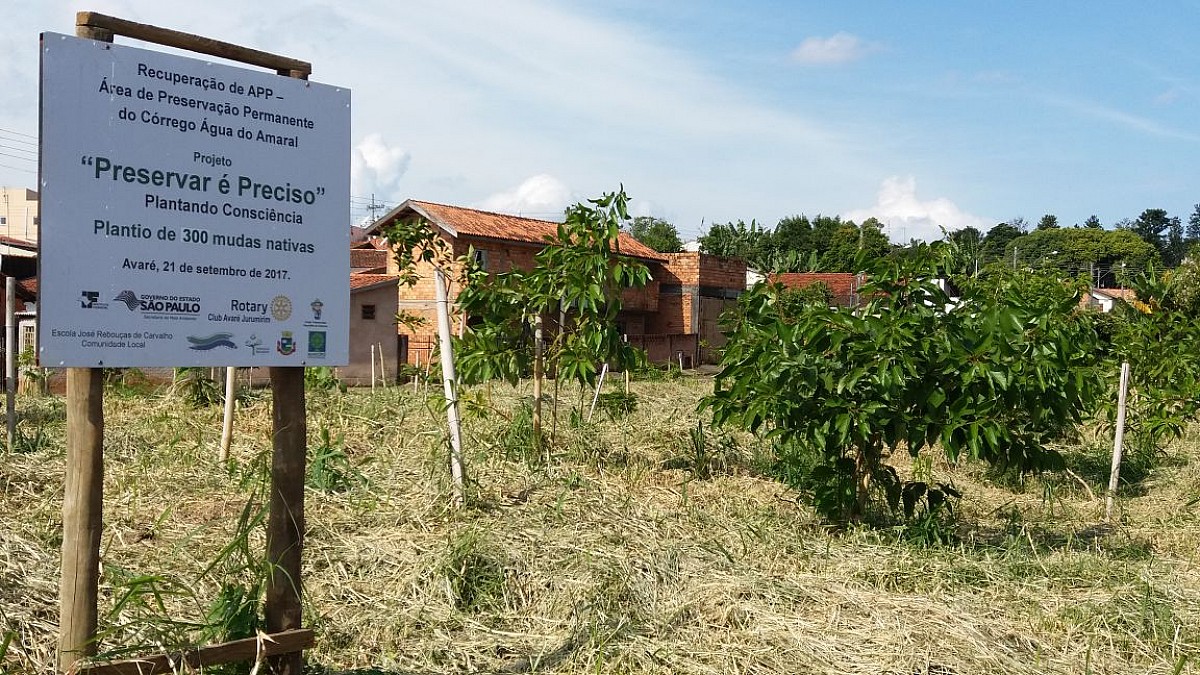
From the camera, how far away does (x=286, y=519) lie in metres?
3.48

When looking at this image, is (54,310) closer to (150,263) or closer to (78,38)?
(150,263)

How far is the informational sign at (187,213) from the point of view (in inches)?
114

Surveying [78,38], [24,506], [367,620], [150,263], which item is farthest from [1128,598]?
[24,506]

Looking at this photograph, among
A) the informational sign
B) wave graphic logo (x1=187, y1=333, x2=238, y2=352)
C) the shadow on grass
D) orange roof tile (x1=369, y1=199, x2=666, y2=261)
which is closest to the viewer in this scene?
the informational sign

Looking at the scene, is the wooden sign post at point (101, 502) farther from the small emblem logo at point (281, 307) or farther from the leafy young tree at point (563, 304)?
the leafy young tree at point (563, 304)

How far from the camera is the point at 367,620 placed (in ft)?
13.9

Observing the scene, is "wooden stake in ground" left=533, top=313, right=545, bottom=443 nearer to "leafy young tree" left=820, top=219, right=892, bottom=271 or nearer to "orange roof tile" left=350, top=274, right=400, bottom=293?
"orange roof tile" left=350, top=274, right=400, bottom=293

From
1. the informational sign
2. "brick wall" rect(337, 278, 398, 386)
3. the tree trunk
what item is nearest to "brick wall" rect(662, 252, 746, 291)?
"brick wall" rect(337, 278, 398, 386)

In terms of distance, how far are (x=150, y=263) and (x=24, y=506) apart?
3259 millimetres

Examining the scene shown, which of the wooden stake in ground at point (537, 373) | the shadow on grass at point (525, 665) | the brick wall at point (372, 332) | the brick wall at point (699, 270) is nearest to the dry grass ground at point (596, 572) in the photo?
the shadow on grass at point (525, 665)

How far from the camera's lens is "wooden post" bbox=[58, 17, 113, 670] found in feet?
9.73

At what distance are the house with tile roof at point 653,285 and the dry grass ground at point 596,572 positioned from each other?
1892cm

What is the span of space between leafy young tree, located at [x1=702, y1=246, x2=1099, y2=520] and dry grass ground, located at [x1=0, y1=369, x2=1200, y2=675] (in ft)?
2.05

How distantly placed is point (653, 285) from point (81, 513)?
2990 cm
